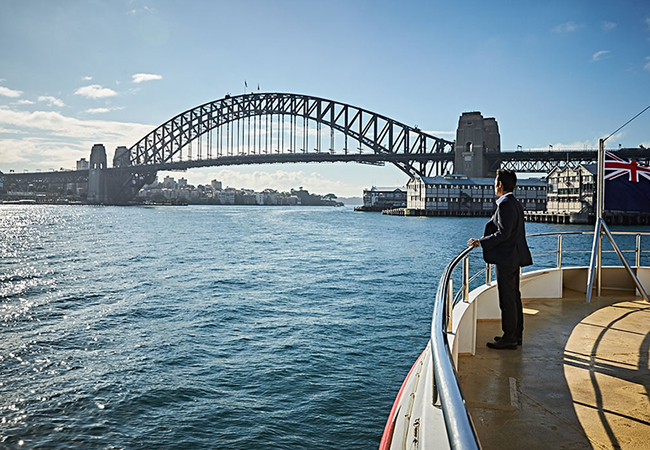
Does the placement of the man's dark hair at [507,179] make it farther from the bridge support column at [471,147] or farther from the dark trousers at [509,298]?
the bridge support column at [471,147]

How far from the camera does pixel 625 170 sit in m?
5.66

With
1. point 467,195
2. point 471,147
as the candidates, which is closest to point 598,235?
point 467,195

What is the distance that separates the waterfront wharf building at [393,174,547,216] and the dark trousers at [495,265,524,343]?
71.7 meters

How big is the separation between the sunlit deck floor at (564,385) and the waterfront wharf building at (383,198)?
98.1 m

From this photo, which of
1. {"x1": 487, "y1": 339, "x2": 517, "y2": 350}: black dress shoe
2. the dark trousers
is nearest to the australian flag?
the dark trousers

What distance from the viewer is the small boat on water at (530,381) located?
5.77ft

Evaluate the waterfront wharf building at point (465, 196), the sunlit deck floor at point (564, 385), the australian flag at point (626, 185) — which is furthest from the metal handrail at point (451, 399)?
the waterfront wharf building at point (465, 196)

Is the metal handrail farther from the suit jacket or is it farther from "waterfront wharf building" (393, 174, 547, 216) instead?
"waterfront wharf building" (393, 174, 547, 216)

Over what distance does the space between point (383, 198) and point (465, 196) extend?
104 feet

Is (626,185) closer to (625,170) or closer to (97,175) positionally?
(625,170)

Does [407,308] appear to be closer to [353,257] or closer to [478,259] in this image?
[353,257]

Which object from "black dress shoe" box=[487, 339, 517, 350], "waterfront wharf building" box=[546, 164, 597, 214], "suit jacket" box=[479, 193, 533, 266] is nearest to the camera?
"suit jacket" box=[479, 193, 533, 266]

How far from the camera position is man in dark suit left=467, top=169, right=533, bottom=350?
357cm

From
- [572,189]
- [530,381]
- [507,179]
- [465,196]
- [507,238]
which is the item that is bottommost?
[530,381]
